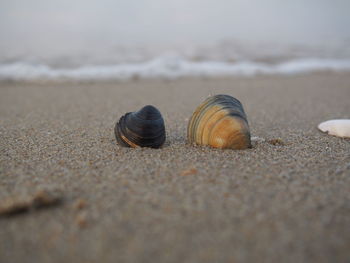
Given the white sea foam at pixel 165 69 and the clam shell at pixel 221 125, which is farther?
the white sea foam at pixel 165 69

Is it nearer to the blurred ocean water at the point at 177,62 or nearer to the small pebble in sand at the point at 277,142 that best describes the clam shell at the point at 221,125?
the small pebble in sand at the point at 277,142

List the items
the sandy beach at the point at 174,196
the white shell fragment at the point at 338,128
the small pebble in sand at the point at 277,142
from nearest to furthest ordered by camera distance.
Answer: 1. the sandy beach at the point at 174,196
2. the small pebble in sand at the point at 277,142
3. the white shell fragment at the point at 338,128

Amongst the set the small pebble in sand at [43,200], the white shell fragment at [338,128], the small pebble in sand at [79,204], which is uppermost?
the white shell fragment at [338,128]

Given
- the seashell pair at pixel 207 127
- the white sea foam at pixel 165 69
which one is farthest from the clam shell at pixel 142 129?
the white sea foam at pixel 165 69

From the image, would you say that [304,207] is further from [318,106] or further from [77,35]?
[77,35]

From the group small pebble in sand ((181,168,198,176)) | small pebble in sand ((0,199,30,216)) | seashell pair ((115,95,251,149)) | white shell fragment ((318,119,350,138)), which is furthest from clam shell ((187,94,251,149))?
small pebble in sand ((0,199,30,216))

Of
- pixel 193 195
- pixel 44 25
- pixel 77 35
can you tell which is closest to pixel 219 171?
pixel 193 195

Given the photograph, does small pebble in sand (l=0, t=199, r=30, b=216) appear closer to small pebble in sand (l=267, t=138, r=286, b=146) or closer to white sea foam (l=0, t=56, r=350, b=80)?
small pebble in sand (l=267, t=138, r=286, b=146)
